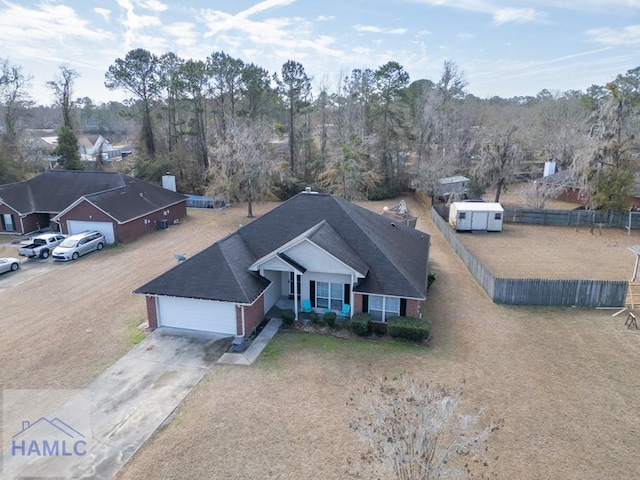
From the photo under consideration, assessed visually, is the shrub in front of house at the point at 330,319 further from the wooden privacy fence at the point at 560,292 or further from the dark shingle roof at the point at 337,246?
the wooden privacy fence at the point at 560,292

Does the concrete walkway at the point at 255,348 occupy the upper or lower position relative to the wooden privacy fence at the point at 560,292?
lower

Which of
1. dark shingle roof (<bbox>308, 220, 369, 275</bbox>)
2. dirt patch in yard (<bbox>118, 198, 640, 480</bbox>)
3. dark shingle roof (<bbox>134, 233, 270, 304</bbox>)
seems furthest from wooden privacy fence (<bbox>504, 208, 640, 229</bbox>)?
dark shingle roof (<bbox>134, 233, 270, 304</bbox>)

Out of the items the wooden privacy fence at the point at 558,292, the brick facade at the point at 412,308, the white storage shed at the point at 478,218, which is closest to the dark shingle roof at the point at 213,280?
the brick facade at the point at 412,308

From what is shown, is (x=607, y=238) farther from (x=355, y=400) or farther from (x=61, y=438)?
(x=61, y=438)

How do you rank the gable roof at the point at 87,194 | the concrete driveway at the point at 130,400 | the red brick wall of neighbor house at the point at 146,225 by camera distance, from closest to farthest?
the concrete driveway at the point at 130,400
the red brick wall of neighbor house at the point at 146,225
the gable roof at the point at 87,194

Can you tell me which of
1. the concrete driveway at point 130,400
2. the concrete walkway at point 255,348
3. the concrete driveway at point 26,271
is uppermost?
the concrete driveway at point 26,271

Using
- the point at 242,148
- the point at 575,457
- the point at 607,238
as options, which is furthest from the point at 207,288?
the point at 607,238

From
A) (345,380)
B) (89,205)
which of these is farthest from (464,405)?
(89,205)

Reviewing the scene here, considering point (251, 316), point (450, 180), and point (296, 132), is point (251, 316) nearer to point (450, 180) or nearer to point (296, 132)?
point (450, 180)
